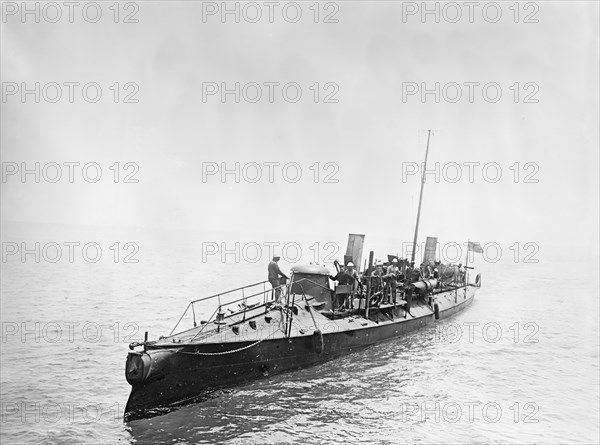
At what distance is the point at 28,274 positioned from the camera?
4172 cm

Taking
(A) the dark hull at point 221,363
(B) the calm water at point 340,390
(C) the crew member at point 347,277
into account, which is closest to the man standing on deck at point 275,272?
(C) the crew member at point 347,277

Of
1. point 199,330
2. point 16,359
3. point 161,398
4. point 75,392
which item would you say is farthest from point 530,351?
point 16,359

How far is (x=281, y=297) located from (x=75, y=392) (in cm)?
659

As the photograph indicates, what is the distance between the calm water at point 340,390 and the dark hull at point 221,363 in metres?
0.36

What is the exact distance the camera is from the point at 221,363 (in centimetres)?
1268

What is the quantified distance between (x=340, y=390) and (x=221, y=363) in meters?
3.75

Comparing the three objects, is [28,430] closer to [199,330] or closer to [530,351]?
[199,330]

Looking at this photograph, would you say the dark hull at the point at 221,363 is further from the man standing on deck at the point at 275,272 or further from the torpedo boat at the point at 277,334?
the man standing on deck at the point at 275,272

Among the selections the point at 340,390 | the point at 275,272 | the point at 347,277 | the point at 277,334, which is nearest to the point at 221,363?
the point at 277,334

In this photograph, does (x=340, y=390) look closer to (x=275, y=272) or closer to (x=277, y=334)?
(x=277, y=334)

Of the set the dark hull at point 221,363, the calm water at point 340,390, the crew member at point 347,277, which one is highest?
the crew member at point 347,277

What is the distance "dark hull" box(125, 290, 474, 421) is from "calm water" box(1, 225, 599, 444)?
36 cm

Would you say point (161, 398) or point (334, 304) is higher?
point (334, 304)

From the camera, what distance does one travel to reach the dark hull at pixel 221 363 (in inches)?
448
